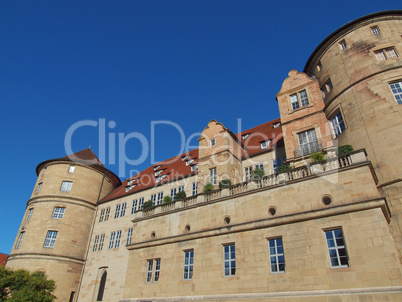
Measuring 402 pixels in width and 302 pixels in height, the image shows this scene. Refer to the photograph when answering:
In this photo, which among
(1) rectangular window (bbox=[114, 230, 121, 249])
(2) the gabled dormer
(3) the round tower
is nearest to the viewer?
(2) the gabled dormer

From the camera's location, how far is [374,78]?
19.0 metres

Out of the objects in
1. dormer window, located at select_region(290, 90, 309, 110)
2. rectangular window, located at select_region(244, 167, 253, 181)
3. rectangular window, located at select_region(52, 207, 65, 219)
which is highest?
dormer window, located at select_region(290, 90, 309, 110)

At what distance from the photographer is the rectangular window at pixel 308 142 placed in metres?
19.9

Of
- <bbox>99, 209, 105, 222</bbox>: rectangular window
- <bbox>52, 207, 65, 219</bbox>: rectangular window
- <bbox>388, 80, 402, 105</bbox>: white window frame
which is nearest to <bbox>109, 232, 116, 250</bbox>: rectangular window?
<bbox>99, 209, 105, 222</bbox>: rectangular window

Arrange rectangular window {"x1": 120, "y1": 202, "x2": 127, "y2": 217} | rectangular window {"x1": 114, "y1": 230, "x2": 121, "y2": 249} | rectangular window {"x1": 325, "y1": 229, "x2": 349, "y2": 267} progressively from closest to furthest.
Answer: rectangular window {"x1": 325, "y1": 229, "x2": 349, "y2": 267}, rectangular window {"x1": 114, "y1": 230, "x2": 121, "y2": 249}, rectangular window {"x1": 120, "y1": 202, "x2": 127, "y2": 217}

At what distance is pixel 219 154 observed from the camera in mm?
25625

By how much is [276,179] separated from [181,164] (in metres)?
17.6

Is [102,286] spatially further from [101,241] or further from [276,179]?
[276,179]

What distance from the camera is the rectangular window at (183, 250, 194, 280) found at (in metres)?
18.8

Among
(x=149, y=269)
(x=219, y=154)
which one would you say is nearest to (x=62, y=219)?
(x=149, y=269)

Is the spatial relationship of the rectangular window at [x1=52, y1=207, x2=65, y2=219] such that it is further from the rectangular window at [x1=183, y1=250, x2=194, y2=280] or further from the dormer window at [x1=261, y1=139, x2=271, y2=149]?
the dormer window at [x1=261, y1=139, x2=271, y2=149]

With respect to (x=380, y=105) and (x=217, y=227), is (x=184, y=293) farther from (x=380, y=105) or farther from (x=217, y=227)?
(x=380, y=105)

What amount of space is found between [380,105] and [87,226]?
32.5m

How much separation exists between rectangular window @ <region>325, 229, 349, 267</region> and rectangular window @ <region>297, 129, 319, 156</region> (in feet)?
21.9
